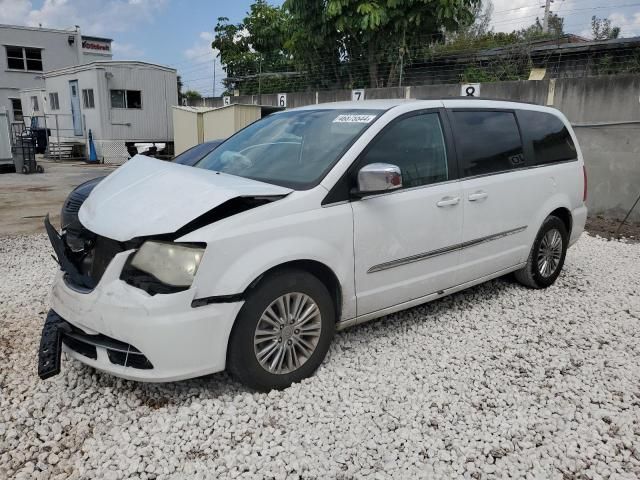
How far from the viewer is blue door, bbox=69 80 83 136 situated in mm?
20672

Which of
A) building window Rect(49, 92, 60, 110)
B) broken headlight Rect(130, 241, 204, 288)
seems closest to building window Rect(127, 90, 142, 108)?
building window Rect(49, 92, 60, 110)

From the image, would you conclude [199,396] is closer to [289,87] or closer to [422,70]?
[422,70]

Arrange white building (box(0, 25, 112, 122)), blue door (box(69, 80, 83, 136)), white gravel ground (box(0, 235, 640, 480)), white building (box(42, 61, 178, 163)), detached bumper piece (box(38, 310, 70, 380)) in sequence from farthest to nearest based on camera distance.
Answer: white building (box(0, 25, 112, 122))
blue door (box(69, 80, 83, 136))
white building (box(42, 61, 178, 163))
detached bumper piece (box(38, 310, 70, 380))
white gravel ground (box(0, 235, 640, 480))

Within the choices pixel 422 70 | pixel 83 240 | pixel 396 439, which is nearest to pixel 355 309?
pixel 396 439

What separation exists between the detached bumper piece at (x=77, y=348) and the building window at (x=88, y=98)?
1925 centimetres

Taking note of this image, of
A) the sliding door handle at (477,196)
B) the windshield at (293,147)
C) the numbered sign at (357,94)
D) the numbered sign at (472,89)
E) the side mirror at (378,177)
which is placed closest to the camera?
the side mirror at (378,177)

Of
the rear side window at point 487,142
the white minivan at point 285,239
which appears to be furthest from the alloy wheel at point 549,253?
the rear side window at point 487,142

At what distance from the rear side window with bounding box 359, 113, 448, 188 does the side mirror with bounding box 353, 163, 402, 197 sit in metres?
0.20

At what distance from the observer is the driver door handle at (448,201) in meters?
3.65

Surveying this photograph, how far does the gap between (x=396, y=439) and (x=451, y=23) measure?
12.4 m

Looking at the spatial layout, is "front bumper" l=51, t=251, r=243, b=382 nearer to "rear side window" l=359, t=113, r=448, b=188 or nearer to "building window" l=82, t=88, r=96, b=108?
"rear side window" l=359, t=113, r=448, b=188

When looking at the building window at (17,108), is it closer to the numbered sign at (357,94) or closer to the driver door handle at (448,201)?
the numbered sign at (357,94)

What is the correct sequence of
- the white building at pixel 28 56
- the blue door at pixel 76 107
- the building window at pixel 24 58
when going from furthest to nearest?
the building window at pixel 24 58 < the white building at pixel 28 56 < the blue door at pixel 76 107

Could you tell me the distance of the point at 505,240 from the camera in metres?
4.29
